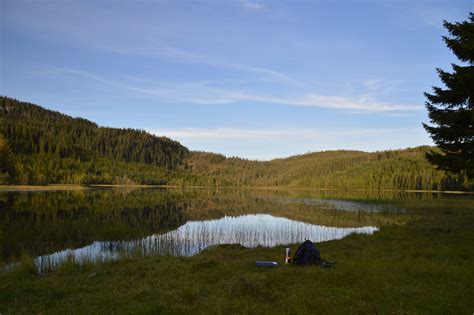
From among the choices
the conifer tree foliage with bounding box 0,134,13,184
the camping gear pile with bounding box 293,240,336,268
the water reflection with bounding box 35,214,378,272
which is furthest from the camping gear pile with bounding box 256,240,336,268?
the conifer tree foliage with bounding box 0,134,13,184

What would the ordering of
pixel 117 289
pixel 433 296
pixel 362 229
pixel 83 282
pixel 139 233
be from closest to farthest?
1. pixel 433 296
2. pixel 117 289
3. pixel 83 282
4. pixel 139 233
5. pixel 362 229

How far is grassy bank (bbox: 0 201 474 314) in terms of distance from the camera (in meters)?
9.20

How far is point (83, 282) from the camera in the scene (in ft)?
42.4

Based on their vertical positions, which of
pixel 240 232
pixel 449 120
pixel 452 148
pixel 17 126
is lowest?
pixel 240 232

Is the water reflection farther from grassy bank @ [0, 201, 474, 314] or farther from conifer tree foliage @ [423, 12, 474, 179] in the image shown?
conifer tree foliage @ [423, 12, 474, 179]

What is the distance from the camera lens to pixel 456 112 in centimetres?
2075

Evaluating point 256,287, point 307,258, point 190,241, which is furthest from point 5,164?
point 256,287

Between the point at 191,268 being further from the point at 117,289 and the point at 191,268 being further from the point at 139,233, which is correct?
the point at 139,233

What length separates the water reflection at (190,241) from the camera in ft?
66.3

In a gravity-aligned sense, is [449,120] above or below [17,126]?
below

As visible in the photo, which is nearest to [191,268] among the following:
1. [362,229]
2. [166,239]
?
[166,239]

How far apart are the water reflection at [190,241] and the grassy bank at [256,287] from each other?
3.97 metres

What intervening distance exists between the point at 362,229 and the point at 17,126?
606 ft

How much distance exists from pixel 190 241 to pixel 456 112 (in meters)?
19.5
